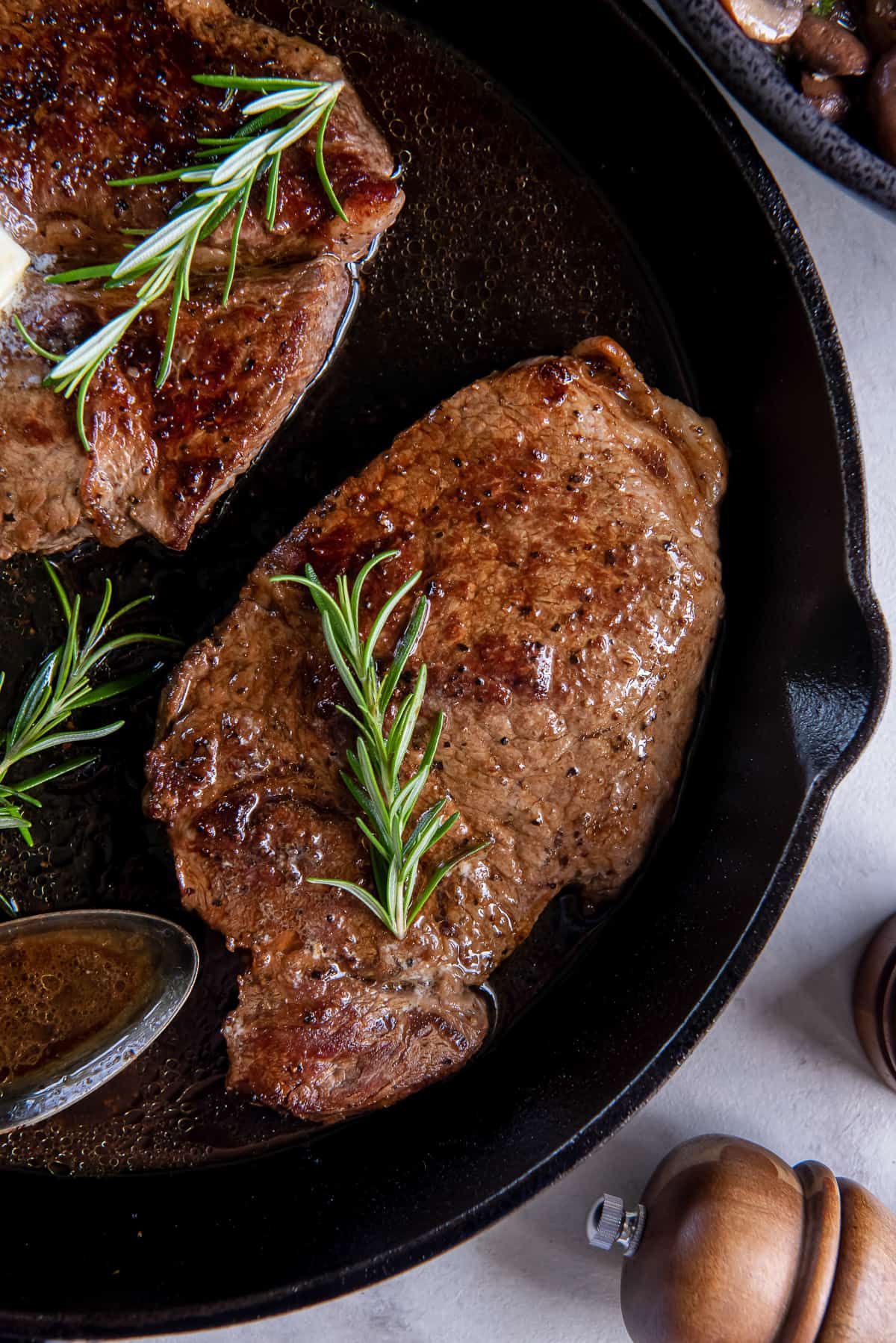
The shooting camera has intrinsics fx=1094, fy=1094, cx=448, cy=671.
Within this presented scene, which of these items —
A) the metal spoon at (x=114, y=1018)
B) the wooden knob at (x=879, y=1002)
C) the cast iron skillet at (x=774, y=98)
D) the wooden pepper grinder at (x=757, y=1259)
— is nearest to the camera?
the cast iron skillet at (x=774, y=98)

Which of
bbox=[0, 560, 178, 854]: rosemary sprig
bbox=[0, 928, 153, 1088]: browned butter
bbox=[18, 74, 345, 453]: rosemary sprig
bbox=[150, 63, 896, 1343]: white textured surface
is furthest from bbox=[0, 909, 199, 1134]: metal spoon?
bbox=[18, 74, 345, 453]: rosemary sprig

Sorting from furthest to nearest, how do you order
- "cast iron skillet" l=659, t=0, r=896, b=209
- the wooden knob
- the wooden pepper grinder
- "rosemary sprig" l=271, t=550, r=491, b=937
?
the wooden knob < the wooden pepper grinder < "rosemary sprig" l=271, t=550, r=491, b=937 < "cast iron skillet" l=659, t=0, r=896, b=209

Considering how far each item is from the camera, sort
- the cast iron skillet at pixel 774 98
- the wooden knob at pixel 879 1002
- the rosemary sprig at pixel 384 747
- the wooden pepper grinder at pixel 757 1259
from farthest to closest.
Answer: the wooden knob at pixel 879 1002, the wooden pepper grinder at pixel 757 1259, the rosemary sprig at pixel 384 747, the cast iron skillet at pixel 774 98

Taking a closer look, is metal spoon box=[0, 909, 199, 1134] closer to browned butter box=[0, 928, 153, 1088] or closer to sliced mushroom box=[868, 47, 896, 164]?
browned butter box=[0, 928, 153, 1088]

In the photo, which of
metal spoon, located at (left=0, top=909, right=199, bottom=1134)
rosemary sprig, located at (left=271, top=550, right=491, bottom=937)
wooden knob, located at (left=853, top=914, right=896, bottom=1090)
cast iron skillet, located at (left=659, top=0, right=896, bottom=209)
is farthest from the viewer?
wooden knob, located at (left=853, top=914, right=896, bottom=1090)

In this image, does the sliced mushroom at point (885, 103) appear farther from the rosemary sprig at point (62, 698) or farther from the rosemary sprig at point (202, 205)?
the rosemary sprig at point (62, 698)

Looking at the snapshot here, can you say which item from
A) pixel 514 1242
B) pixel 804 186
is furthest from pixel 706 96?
pixel 514 1242

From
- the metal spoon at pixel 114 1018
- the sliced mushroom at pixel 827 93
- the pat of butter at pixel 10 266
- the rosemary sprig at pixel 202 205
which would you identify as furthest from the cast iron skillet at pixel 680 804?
the pat of butter at pixel 10 266

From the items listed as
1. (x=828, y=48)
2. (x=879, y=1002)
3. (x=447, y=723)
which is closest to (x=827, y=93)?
(x=828, y=48)
